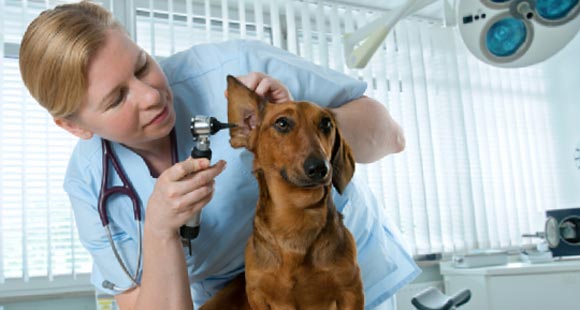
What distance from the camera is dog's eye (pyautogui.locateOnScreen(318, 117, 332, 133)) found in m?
0.65

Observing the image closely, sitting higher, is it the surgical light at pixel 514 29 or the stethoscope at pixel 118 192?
the surgical light at pixel 514 29

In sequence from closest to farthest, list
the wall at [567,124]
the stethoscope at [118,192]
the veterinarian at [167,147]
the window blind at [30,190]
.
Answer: the veterinarian at [167,147], the stethoscope at [118,192], the window blind at [30,190], the wall at [567,124]

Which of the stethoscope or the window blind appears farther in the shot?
the window blind

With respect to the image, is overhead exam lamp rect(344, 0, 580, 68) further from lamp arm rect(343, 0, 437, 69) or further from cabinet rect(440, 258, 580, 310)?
cabinet rect(440, 258, 580, 310)

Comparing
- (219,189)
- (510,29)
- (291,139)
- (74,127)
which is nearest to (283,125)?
(291,139)

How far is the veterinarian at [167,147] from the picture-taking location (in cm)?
79

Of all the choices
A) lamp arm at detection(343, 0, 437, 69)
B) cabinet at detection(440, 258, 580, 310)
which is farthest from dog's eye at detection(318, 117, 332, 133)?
cabinet at detection(440, 258, 580, 310)

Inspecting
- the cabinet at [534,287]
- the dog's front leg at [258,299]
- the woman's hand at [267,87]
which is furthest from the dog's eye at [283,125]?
the cabinet at [534,287]

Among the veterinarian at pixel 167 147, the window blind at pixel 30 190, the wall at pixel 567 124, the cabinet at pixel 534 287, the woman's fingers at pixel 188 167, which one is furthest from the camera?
the wall at pixel 567 124

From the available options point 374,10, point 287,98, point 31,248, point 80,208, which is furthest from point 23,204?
point 374,10

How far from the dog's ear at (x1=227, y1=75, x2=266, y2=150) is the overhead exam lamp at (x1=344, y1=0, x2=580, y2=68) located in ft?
2.36

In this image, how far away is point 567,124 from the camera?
385 cm

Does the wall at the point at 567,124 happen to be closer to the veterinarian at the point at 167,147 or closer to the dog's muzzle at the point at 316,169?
the veterinarian at the point at 167,147

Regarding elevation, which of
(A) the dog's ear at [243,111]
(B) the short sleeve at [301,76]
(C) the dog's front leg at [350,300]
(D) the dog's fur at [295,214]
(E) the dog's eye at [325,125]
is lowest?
(C) the dog's front leg at [350,300]
